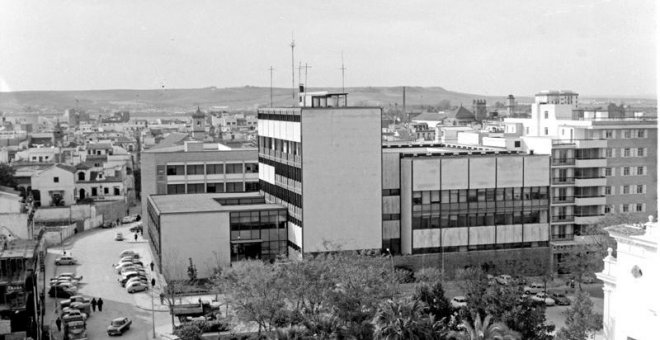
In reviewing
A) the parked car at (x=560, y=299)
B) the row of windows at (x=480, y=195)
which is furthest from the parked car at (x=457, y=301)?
the row of windows at (x=480, y=195)

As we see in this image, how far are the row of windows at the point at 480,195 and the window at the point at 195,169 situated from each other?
9597 millimetres

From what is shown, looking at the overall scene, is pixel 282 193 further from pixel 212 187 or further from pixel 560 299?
pixel 560 299

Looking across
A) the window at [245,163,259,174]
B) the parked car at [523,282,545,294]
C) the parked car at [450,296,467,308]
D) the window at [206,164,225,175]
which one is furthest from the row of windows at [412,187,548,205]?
the window at [206,164,225,175]

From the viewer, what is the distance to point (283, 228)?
24969mm

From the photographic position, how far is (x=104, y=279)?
998 inches

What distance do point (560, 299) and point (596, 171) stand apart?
23.0 ft

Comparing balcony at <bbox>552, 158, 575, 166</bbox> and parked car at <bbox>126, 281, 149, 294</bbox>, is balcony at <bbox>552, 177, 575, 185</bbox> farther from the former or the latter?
parked car at <bbox>126, 281, 149, 294</bbox>

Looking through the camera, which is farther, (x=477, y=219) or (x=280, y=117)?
(x=280, y=117)

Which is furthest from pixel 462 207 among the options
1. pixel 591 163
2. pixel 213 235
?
pixel 213 235

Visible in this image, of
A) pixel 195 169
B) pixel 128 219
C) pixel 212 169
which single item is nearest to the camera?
pixel 195 169

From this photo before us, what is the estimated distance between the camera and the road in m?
20.3

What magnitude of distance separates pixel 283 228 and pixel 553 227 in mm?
8555

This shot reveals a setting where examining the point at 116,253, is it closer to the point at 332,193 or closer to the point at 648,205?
the point at 332,193

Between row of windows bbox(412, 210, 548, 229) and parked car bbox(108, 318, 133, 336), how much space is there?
27.9ft
